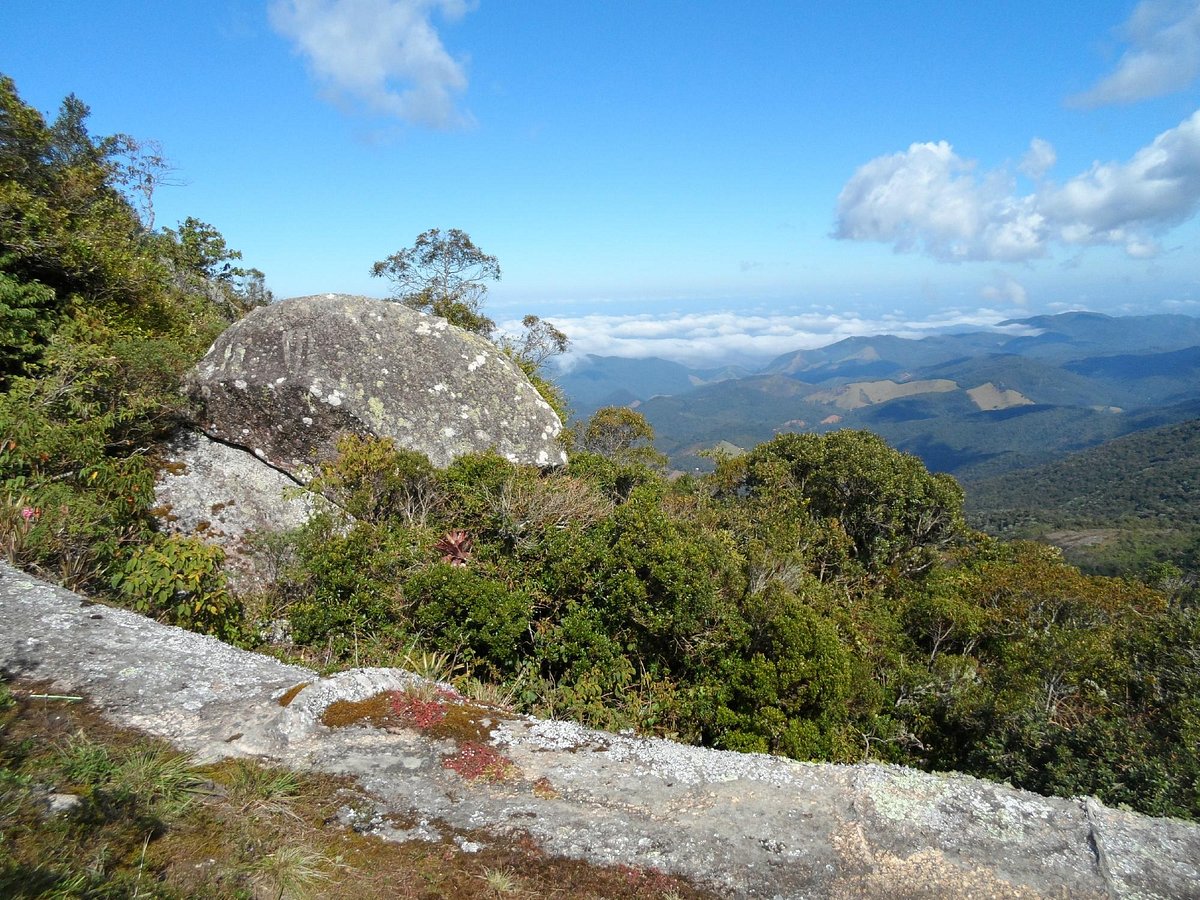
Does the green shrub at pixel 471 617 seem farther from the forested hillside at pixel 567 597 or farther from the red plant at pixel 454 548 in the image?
the red plant at pixel 454 548

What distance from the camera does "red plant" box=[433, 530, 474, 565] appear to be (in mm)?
9625

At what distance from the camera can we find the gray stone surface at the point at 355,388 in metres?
12.1

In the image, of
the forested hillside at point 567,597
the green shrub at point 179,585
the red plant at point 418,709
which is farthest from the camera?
the forested hillside at point 567,597

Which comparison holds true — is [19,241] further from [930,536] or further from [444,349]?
[930,536]

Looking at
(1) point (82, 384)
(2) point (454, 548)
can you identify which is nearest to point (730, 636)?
(2) point (454, 548)

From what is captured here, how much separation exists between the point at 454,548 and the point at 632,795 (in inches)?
231

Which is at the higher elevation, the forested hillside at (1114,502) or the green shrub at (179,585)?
the green shrub at (179,585)

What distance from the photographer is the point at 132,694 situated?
15.6 feet

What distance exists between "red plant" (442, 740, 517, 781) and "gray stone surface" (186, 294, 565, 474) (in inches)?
318

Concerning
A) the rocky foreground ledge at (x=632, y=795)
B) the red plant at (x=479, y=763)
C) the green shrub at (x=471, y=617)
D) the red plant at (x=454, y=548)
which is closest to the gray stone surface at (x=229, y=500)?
the red plant at (x=454, y=548)

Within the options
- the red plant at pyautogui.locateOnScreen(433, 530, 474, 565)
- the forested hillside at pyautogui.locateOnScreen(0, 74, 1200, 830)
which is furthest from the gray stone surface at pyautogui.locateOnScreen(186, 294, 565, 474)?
the red plant at pyautogui.locateOnScreen(433, 530, 474, 565)

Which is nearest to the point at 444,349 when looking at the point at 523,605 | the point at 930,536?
the point at 523,605

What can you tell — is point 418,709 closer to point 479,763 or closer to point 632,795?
point 479,763

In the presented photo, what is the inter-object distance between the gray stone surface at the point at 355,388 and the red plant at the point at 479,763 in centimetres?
808
